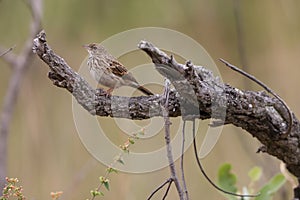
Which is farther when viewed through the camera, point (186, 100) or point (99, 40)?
point (99, 40)

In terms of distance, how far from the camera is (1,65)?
2900 mm

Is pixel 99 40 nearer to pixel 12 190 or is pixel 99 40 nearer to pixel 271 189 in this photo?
pixel 271 189

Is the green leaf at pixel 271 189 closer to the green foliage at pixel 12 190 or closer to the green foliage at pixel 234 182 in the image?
the green foliage at pixel 234 182

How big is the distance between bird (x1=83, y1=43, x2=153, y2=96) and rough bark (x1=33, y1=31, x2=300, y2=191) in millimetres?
61

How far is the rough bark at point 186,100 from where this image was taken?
925mm

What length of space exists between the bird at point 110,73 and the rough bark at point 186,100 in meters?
0.06

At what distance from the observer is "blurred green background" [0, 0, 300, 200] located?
2.70m

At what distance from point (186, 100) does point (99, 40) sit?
5.90 feet

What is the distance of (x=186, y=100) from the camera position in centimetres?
101

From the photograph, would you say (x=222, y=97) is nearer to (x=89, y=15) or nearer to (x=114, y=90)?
(x=114, y=90)

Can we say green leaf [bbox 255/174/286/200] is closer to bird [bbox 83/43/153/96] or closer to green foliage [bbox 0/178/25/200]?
bird [bbox 83/43/153/96]

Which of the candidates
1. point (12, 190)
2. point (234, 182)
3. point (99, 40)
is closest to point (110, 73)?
Result: point (12, 190)

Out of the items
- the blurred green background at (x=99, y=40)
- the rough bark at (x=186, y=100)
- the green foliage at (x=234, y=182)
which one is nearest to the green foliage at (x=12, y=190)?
the rough bark at (x=186, y=100)

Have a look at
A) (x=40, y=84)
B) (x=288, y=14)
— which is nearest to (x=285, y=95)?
(x=288, y=14)
